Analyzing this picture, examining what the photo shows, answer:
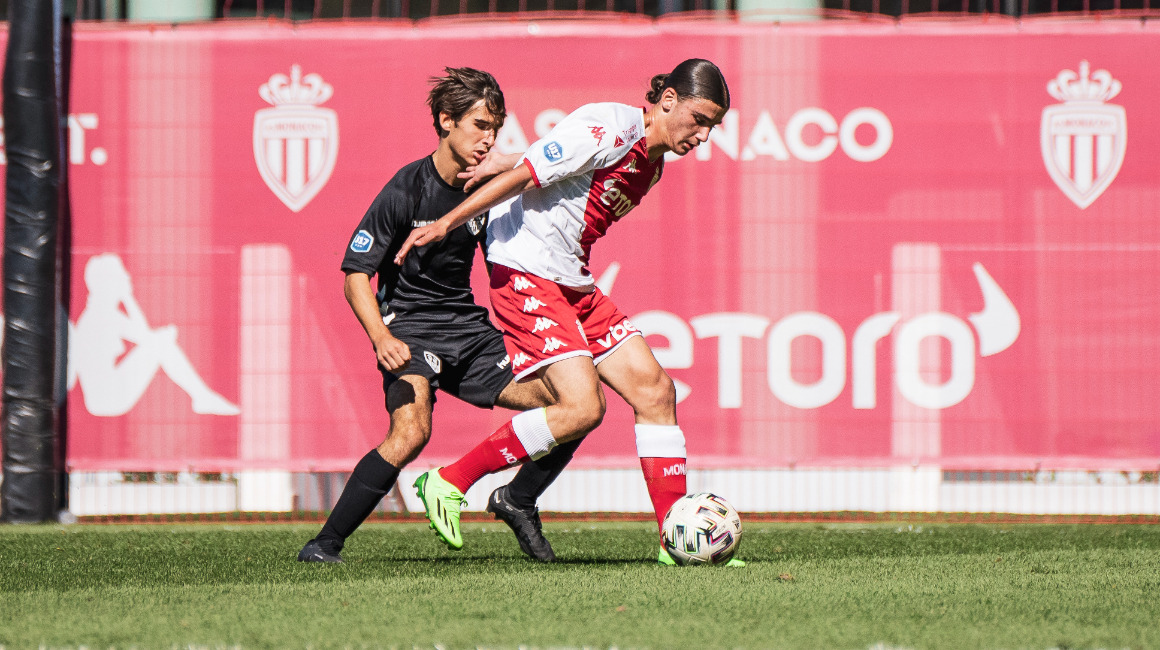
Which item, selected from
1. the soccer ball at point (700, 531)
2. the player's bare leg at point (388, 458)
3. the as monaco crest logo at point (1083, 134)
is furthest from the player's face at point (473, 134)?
the as monaco crest logo at point (1083, 134)

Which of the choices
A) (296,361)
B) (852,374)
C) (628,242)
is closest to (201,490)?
(296,361)

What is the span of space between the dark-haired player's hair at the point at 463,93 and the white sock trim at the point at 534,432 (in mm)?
1085

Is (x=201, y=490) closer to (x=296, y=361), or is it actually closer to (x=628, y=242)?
(x=296, y=361)

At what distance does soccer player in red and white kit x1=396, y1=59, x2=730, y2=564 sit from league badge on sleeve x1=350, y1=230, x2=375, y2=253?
44cm

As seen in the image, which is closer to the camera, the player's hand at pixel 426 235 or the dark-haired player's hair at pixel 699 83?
the player's hand at pixel 426 235

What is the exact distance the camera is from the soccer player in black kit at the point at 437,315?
4820 mm

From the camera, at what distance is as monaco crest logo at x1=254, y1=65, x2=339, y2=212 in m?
7.39

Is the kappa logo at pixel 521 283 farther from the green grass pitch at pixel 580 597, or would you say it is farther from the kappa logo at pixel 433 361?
the green grass pitch at pixel 580 597

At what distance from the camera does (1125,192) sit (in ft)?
23.8

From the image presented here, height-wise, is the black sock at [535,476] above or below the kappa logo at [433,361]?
below

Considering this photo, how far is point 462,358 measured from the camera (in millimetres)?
5020

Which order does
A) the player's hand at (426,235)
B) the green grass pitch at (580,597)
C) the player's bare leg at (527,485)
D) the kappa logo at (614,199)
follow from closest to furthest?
the green grass pitch at (580,597) < the player's hand at (426,235) < the kappa logo at (614,199) < the player's bare leg at (527,485)

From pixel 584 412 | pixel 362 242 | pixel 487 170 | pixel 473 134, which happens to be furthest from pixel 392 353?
pixel 473 134

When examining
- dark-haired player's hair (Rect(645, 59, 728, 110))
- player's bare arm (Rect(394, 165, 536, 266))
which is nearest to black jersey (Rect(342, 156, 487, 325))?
player's bare arm (Rect(394, 165, 536, 266))
